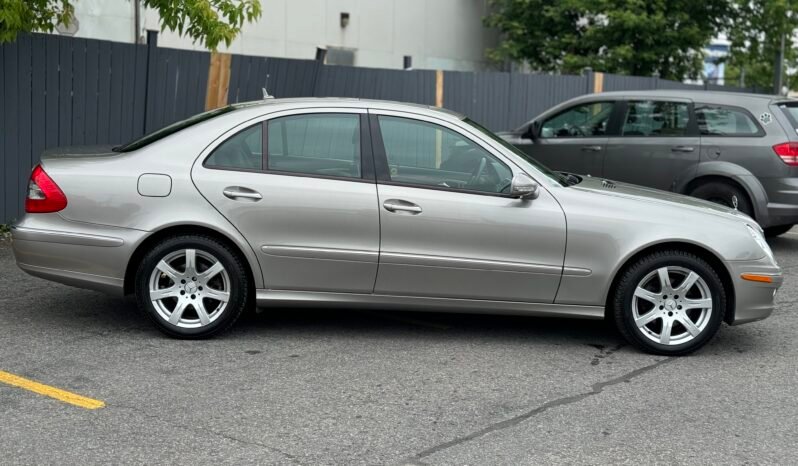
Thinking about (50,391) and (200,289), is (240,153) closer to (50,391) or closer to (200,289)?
(200,289)

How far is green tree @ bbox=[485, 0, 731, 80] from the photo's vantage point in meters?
22.0

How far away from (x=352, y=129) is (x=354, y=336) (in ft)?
4.32

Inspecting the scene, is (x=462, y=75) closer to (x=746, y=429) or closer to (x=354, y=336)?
(x=354, y=336)

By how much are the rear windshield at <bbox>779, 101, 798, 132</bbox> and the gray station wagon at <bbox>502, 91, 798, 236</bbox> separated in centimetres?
1

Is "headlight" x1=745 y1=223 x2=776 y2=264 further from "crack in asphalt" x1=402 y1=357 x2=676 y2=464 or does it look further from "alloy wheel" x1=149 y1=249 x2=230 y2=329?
"alloy wheel" x1=149 y1=249 x2=230 y2=329

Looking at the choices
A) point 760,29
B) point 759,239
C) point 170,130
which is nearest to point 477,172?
point 759,239

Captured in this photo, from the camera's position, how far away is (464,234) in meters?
6.10

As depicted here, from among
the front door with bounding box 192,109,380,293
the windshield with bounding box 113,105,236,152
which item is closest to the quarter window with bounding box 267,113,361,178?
the front door with bounding box 192,109,380,293

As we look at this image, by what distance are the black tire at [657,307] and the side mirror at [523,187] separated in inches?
29.5

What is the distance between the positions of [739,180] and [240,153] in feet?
19.8

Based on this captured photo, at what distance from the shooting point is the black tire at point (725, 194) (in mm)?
10297

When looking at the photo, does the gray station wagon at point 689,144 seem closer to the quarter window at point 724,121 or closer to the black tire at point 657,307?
the quarter window at point 724,121

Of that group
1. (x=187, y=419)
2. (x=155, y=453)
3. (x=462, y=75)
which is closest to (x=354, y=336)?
(x=187, y=419)

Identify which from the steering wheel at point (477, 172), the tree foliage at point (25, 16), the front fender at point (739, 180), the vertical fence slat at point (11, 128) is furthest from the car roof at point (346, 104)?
the front fender at point (739, 180)
